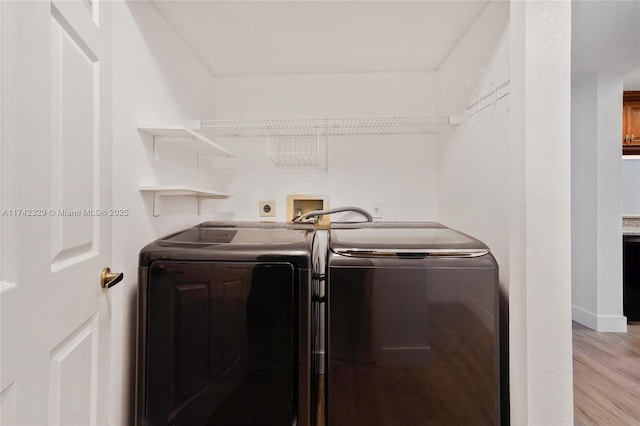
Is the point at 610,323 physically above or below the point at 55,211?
below

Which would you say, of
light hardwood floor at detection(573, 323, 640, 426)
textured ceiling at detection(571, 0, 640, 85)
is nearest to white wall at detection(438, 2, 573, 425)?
light hardwood floor at detection(573, 323, 640, 426)

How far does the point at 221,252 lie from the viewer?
105 centimetres

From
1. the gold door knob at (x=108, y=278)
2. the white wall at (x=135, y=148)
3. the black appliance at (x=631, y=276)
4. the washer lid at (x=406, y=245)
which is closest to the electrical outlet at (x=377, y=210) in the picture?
the washer lid at (x=406, y=245)

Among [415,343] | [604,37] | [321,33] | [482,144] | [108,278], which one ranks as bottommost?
[415,343]

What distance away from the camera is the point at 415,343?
989 millimetres

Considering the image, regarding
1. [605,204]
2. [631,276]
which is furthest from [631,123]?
[631,276]

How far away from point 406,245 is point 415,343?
37 centimetres

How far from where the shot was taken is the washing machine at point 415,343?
987 mm

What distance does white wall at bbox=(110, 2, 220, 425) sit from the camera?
3.45 feet

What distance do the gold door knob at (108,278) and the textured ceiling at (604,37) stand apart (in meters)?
2.93

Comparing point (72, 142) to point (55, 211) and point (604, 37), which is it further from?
point (604, 37)

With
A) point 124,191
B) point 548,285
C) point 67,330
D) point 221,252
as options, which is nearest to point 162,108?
point 124,191

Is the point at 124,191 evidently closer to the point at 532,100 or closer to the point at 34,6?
the point at 34,6

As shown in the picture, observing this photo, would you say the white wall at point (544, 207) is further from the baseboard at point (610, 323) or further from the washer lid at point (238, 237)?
the baseboard at point (610, 323)
